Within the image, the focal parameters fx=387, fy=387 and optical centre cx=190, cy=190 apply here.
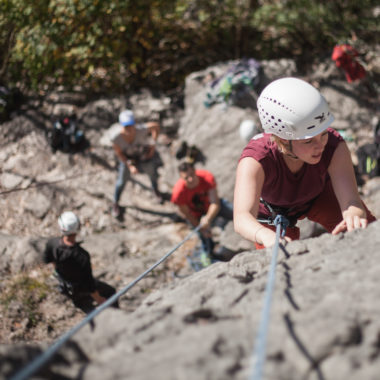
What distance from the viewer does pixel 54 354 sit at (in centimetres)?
145

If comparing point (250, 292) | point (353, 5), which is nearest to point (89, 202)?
point (250, 292)

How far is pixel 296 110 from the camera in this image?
222cm

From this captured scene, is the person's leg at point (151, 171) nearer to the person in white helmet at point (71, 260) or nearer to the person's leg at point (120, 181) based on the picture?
the person's leg at point (120, 181)

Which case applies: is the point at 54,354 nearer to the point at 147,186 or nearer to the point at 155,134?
the point at 155,134

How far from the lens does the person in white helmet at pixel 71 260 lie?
421 cm

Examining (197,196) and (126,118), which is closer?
(197,196)

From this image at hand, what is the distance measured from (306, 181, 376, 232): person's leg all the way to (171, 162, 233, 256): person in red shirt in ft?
7.45

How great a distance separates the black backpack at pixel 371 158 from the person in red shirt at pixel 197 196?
9.24 feet

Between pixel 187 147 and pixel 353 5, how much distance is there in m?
4.75

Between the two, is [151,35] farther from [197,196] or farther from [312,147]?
[312,147]

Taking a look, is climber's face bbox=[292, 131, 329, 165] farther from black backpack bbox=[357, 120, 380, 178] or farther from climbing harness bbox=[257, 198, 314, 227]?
black backpack bbox=[357, 120, 380, 178]

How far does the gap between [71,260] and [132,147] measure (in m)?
2.76

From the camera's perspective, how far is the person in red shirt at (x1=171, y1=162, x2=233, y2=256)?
199 inches

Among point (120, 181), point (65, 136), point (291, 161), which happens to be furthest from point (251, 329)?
point (65, 136)
